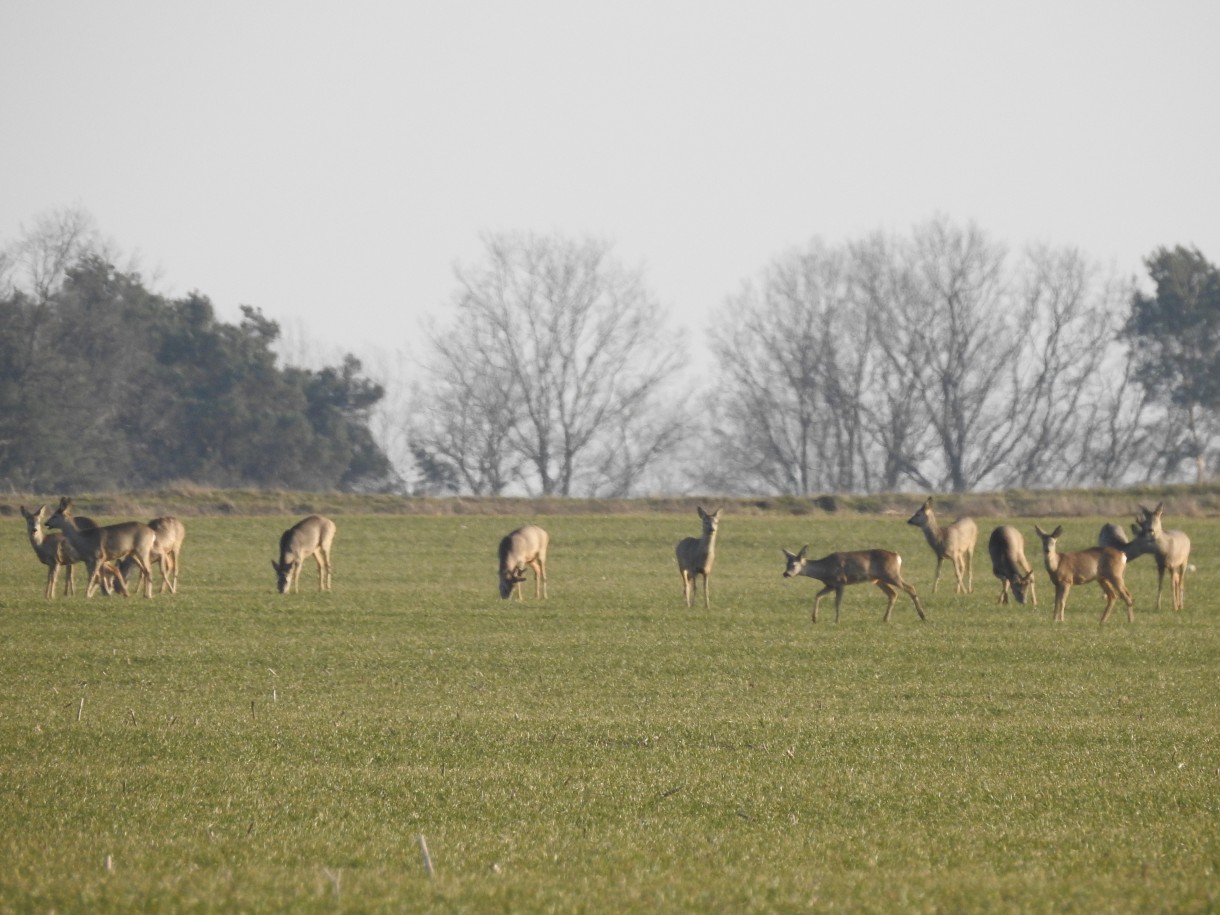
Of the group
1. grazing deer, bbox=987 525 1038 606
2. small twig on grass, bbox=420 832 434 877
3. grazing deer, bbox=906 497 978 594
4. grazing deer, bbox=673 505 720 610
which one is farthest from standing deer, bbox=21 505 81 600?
small twig on grass, bbox=420 832 434 877

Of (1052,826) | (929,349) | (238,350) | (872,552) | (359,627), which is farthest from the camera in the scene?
(929,349)

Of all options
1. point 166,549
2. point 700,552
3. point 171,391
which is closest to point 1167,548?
point 700,552

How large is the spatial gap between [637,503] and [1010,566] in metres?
30.4

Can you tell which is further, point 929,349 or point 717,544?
point 929,349

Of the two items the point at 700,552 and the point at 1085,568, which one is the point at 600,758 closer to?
the point at 1085,568

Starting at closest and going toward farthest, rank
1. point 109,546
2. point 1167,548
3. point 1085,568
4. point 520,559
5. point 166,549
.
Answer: point 1085,568 → point 109,546 → point 1167,548 → point 166,549 → point 520,559

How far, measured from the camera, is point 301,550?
Result: 30.0 metres

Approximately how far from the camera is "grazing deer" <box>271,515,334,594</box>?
29.0 meters

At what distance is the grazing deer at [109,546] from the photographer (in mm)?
26734

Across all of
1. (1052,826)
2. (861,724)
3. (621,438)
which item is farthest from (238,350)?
(1052,826)

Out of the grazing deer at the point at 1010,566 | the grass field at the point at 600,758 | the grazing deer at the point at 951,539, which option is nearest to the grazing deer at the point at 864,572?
the grass field at the point at 600,758

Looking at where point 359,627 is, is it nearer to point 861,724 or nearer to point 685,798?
point 861,724

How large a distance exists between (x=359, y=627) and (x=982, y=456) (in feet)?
189

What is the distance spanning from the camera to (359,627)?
22.8 metres
